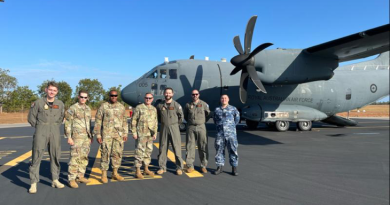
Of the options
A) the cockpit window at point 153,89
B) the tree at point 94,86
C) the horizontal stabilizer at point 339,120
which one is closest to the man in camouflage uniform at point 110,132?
the cockpit window at point 153,89

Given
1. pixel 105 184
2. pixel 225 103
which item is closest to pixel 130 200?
pixel 105 184

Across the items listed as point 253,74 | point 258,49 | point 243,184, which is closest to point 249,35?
point 258,49

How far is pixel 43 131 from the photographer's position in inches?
176

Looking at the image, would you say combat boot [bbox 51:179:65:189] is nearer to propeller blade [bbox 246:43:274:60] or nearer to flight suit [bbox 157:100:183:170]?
flight suit [bbox 157:100:183:170]

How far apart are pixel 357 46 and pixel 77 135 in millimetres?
11385

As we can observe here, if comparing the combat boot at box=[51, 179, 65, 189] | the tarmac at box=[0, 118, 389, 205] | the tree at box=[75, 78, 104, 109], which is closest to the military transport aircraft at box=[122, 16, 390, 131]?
the tarmac at box=[0, 118, 389, 205]

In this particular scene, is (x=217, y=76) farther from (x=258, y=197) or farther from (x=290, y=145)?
(x=258, y=197)

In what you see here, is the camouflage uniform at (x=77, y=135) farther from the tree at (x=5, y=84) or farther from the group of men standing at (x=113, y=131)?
the tree at (x=5, y=84)

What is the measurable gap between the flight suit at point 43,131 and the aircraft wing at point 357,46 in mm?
10355

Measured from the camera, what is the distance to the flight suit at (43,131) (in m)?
4.44

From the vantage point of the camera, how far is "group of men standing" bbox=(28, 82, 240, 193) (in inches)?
178

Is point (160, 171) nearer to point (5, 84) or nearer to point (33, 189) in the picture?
point (33, 189)

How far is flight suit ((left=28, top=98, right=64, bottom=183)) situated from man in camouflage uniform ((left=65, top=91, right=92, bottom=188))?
0.76 ft

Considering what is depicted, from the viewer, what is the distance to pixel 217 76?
43.2ft
